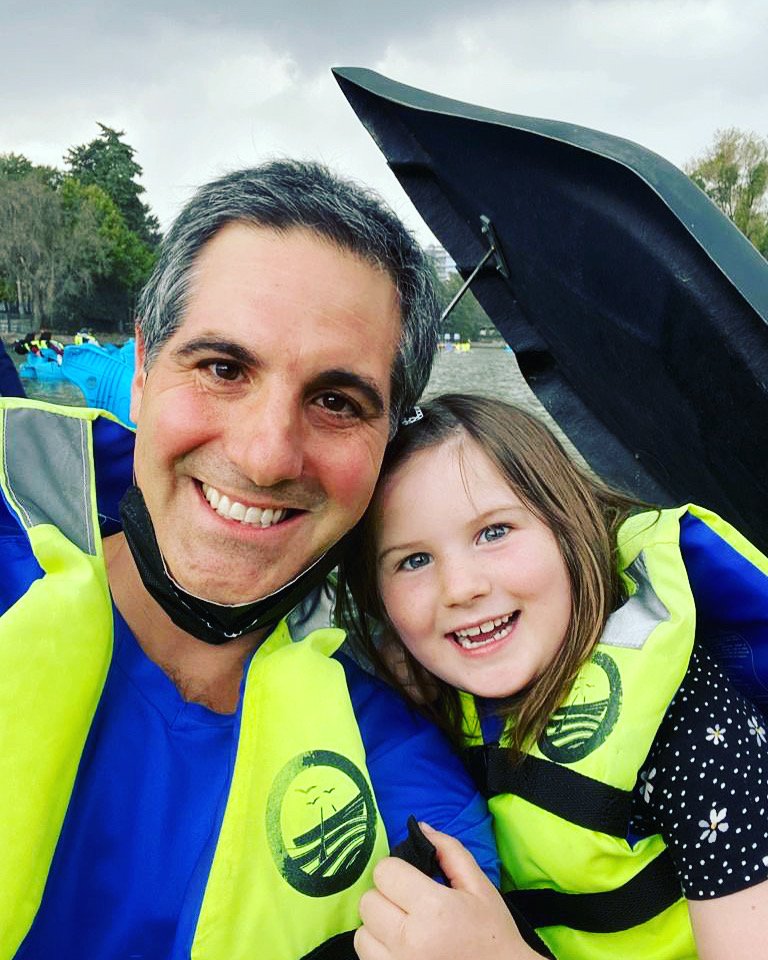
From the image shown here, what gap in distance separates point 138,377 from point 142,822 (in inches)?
38.7

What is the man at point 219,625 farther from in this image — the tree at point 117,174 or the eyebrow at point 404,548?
the tree at point 117,174

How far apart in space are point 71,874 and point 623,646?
121cm

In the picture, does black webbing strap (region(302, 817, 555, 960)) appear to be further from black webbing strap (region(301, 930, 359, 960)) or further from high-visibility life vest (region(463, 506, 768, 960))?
high-visibility life vest (region(463, 506, 768, 960))

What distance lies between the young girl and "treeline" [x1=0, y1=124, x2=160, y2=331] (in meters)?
46.7

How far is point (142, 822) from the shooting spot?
146 cm

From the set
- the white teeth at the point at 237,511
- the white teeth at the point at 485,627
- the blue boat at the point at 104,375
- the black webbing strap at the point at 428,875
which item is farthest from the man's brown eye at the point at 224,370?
the blue boat at the point at 104,375

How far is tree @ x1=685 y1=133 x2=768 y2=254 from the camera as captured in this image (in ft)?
134

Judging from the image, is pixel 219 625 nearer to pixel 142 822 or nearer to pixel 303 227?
pixel 142 822

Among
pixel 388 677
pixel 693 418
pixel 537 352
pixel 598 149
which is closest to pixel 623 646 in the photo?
pixel 388 677

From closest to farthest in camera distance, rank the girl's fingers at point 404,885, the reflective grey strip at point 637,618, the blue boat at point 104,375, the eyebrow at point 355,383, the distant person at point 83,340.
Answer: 1. the girl's fingers at point 404,885
2. the eyebrow at point 355,383
3. the reflective grey strip at point 637,618
4. the blue boat at point 104,375
5. the distant person at point 83,340

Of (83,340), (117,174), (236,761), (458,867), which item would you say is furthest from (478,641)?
(117,174)

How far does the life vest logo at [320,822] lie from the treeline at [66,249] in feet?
155

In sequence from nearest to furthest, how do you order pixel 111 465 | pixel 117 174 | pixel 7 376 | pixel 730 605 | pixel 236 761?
pixel 236 761 → pixel 730 605 → pixel 111 465 → pixel 7 376 → pixel 117 174

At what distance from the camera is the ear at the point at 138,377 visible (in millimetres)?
1856
